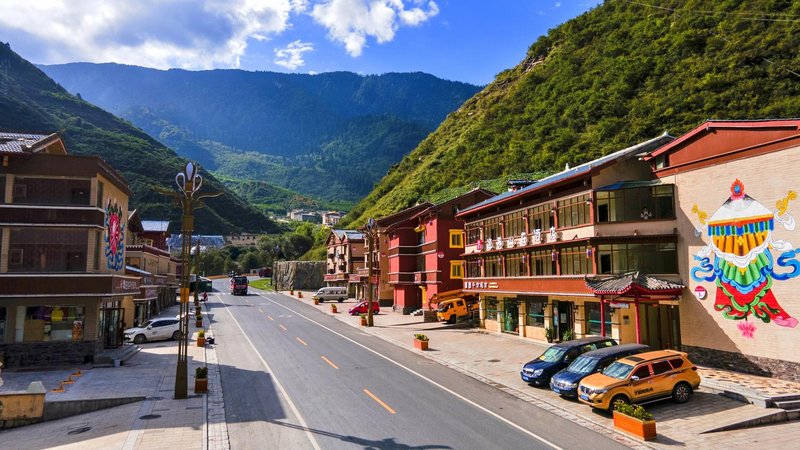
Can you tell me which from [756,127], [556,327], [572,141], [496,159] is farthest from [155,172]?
[756,127]

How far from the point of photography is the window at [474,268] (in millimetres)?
45750

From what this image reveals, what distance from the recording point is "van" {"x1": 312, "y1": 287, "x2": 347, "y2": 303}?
80.4m

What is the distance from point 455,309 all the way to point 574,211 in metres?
19.8

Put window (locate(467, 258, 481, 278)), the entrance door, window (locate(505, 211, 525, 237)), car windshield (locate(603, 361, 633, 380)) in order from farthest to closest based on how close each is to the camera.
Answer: window (locate(467, 258, 481, 278))
the entrance door
window (locate(505, 211, 525, 237))
car windshield (locate(603, 361, 633, 380))

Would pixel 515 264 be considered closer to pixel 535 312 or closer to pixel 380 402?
pixel 535 312

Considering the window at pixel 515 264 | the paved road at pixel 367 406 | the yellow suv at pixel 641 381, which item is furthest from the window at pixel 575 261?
the yellow suv at pixel 641 381

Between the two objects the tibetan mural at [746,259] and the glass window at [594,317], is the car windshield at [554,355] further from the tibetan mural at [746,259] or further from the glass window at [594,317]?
the tibetan mural at [746,259]

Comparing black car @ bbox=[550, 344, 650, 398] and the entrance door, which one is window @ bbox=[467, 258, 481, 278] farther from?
black car @ bbox=[550, 344, 650, 398]

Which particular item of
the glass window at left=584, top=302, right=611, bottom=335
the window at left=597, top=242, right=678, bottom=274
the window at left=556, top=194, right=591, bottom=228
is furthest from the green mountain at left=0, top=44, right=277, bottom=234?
the window at left=597, top=242, right=678, bottom=274

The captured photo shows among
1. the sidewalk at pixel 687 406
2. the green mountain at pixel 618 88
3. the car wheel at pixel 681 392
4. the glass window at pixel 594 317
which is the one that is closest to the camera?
the sidewalk at pixel 687 406

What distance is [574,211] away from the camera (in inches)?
1249

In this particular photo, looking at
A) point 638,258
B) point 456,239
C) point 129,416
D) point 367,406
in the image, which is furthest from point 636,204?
point 129,416

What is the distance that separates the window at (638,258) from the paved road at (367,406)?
35.3ft

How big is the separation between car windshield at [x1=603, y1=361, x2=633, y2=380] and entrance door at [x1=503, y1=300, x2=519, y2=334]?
19937 millimetres
